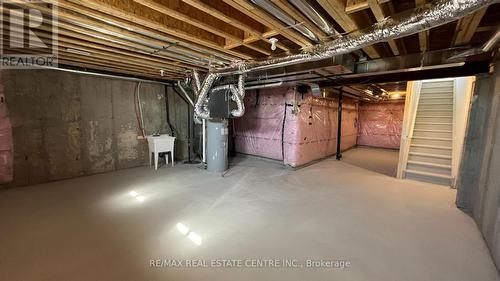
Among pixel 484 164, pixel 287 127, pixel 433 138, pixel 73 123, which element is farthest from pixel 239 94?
pixel 433 138

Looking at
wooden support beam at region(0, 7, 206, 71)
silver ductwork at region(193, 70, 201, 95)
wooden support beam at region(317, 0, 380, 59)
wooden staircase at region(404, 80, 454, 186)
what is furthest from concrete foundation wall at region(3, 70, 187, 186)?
wooden staircase at region(404, 80, 454, 186)

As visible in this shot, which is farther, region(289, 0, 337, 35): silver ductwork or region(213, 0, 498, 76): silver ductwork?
region(289, 0, 337, 35): silver ductwork

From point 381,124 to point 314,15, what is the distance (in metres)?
7.96

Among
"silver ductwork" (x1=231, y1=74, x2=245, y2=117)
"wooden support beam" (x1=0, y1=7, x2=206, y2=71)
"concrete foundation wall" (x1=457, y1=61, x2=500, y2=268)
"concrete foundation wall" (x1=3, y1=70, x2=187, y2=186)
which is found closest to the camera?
"concrete foundation wall" (x1=457, y1=61, x2=500, y2=268)

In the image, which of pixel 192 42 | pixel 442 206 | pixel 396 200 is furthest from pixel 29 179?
pixel 442 206

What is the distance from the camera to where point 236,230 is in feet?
7.38

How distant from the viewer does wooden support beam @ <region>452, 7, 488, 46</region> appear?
1801 millimetres

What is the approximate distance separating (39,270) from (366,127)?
966 centimetres

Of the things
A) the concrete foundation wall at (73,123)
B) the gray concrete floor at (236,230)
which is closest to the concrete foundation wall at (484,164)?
the gray concrete floor at (236,230)

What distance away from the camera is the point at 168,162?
526cm

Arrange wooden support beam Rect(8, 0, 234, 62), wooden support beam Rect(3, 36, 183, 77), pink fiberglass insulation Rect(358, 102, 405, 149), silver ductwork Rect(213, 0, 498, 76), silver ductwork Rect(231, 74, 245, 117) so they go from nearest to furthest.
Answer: silver ductwork Rect(213, 0, 498, 76), wooden support beam Rect(8, 0, 234, 62), wooden support beam Rect(3, 36, 183, 77), silver ductwork Rect(231, 74, 245, 117), pink fiberglass insulation Rect(358, 102, 405, 149)

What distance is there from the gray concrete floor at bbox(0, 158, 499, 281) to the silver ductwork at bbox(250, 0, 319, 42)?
2.11m

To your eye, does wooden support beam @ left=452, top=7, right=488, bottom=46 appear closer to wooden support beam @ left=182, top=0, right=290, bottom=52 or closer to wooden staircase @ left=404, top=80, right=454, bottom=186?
wooden support beam @ left=182, top=0, right=290, bottom=52

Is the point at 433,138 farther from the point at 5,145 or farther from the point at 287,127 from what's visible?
→ the point at 5,145
